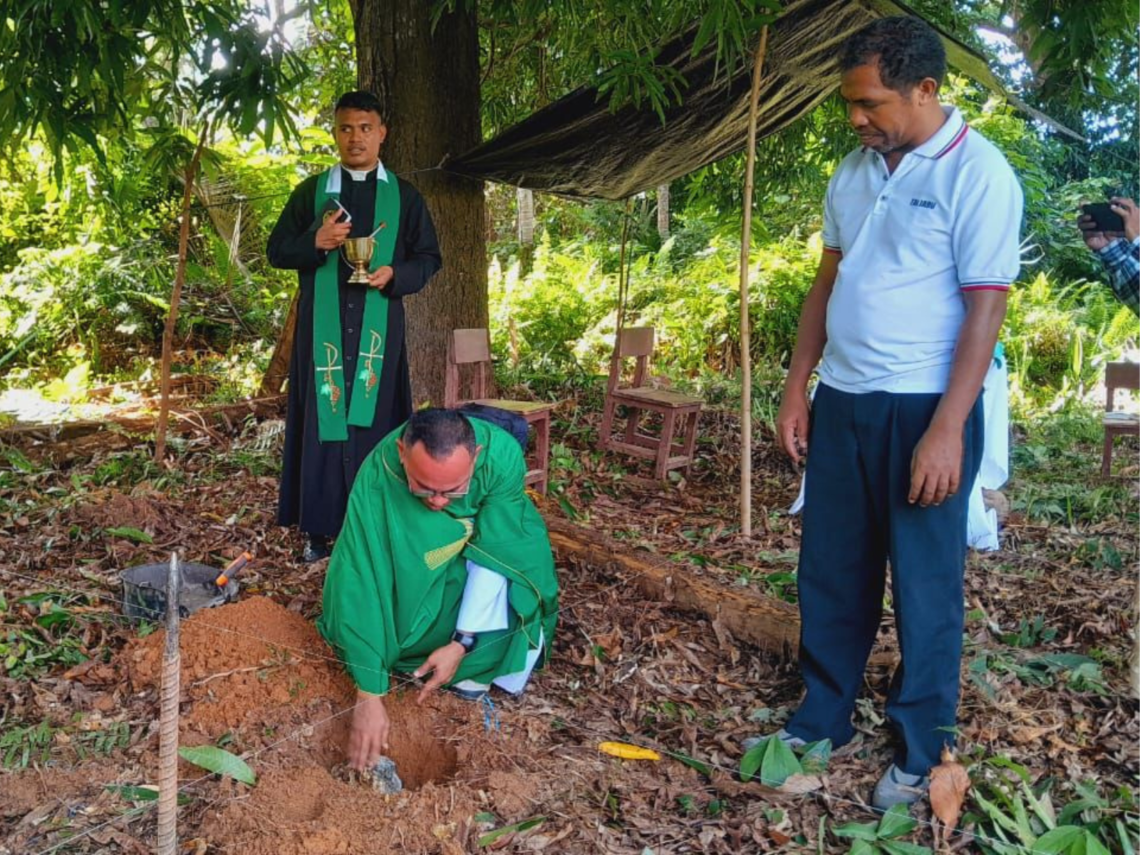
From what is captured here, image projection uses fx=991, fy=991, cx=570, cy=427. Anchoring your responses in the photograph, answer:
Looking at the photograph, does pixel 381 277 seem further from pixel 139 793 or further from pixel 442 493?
pixel 139 793

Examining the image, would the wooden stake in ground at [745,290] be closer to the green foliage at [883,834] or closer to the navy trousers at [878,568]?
the navy trousers at [878,568]

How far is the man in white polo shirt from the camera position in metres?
2.16

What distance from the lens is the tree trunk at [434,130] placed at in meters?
4.97

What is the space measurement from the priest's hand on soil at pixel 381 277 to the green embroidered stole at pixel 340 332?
6cm

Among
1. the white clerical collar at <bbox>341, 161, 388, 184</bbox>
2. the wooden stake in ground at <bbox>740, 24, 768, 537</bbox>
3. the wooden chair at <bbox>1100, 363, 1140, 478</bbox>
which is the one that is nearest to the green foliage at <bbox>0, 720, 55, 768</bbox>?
the white clerical collar at <bbox>341, 161, 388, 184</bbox>

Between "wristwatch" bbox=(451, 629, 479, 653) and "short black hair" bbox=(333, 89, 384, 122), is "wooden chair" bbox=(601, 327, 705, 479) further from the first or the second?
"wristwatch" bbox=(451, 629, 479, 653)

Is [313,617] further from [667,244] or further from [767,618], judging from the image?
[667,244]

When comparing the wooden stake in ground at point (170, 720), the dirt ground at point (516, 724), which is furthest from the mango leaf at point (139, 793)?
the wooden stake in ground at point (170, 720)

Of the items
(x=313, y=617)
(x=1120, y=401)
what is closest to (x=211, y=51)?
(x=313, y=617)

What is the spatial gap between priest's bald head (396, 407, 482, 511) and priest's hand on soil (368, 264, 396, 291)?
1546 mm

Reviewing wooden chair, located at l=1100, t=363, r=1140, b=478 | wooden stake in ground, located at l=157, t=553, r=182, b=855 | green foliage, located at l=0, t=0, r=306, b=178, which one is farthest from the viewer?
wooden chair, located at l=1100, t=363, r=1140, b=478

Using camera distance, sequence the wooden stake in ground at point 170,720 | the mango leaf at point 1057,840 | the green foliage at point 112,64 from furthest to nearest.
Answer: the green foliage at point 112,64 → the mango leaf at point 1057,840 → the wooden stake in ground at point 170,720

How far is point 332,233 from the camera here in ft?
12.4

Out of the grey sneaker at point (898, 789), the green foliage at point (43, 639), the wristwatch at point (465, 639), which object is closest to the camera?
the grey sneaker at point (898, 789)
